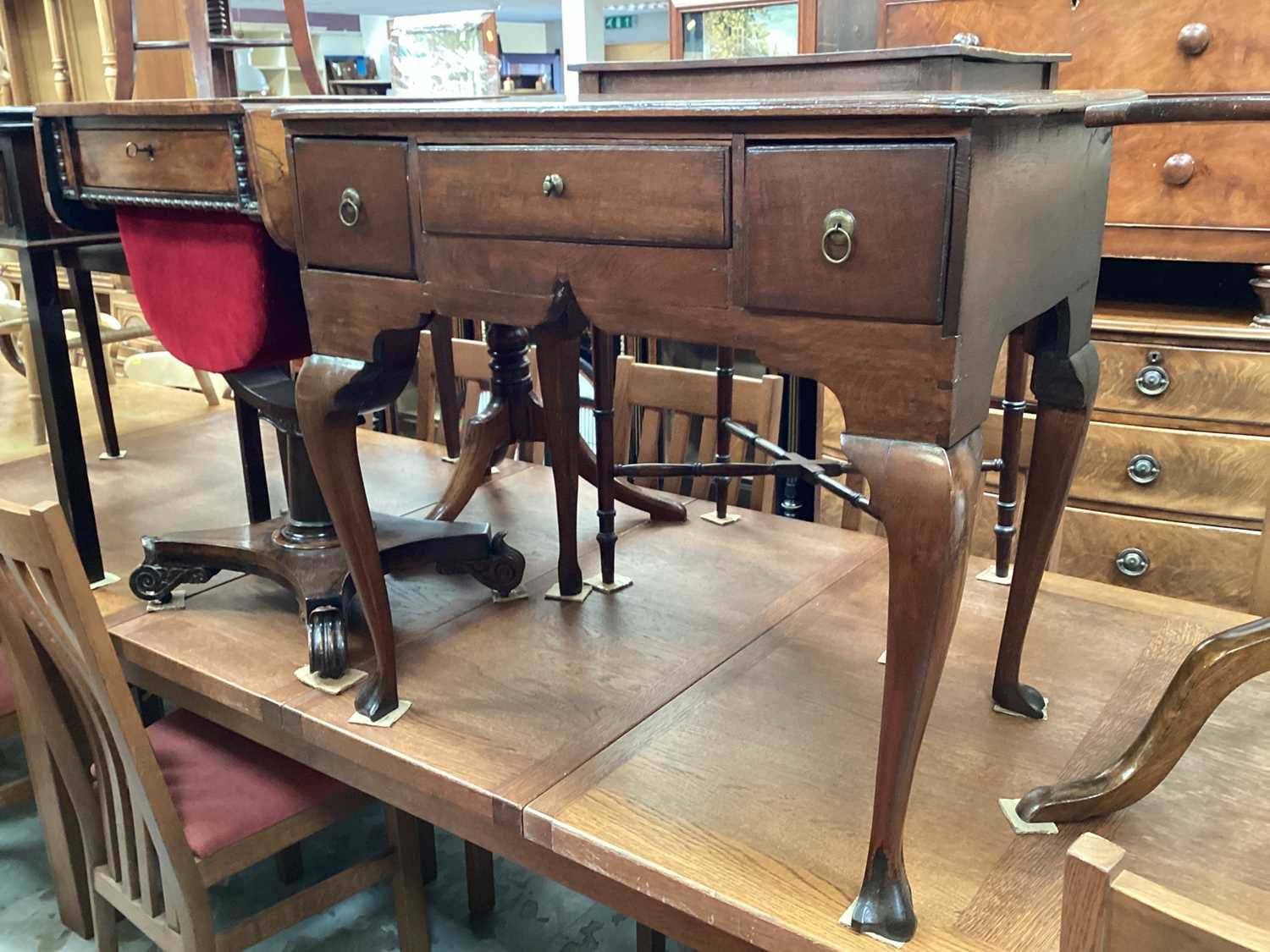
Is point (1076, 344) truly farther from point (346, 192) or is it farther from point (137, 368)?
point (137, 368)

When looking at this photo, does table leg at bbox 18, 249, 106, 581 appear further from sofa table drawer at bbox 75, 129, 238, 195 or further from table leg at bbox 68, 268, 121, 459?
table leg at bbox 68, 268, 121, 459

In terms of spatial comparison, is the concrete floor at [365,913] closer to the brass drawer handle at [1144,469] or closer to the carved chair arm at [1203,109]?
the brass drawer handle at [1144,469]

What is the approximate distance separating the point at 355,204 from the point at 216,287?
1.54 ft

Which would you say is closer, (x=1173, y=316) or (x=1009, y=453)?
(x=1009, y=453)

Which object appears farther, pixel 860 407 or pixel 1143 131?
pixel 1143 131

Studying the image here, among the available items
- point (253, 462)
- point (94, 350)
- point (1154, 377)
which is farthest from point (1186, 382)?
Result: point (94, 350)

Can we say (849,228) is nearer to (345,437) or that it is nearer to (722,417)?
(345,437)

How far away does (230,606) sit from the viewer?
1834 mm

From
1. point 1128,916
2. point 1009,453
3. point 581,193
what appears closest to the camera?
point 1128,916

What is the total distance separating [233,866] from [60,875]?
1.86 ft

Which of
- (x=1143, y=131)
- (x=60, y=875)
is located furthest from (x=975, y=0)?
(x=60, y=875)

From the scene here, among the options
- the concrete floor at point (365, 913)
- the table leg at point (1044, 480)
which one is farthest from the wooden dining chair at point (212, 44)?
the concrete floor at point (365, 913)

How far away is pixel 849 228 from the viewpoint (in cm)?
93

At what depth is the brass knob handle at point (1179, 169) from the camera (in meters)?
2.07
